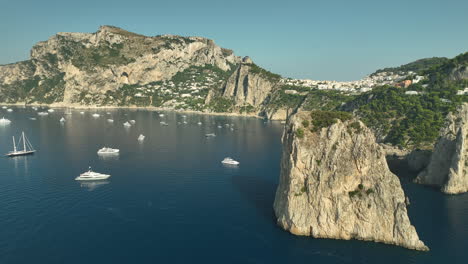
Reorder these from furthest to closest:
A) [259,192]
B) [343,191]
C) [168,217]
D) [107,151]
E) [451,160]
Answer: [107,151] → [451,160] → [259,192] → [168,217] → [343,191]

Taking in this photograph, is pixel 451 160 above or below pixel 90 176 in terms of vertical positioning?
above

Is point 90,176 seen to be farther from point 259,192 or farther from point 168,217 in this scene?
point 259,192

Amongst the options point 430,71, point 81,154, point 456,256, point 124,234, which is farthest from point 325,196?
point 430,71

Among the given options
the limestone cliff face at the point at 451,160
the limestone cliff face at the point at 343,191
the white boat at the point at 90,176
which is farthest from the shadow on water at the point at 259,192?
the limestone cliff face at the point at 451,160

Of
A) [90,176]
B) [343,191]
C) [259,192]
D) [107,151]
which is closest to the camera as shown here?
[343,191]

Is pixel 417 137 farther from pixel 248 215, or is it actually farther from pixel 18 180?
pixel 18 180

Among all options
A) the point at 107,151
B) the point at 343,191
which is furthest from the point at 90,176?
the point at 343,191

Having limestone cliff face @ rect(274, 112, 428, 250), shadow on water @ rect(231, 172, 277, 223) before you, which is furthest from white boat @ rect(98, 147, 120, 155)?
limestone cliff face @ rect(274, 112, 428, 250)
